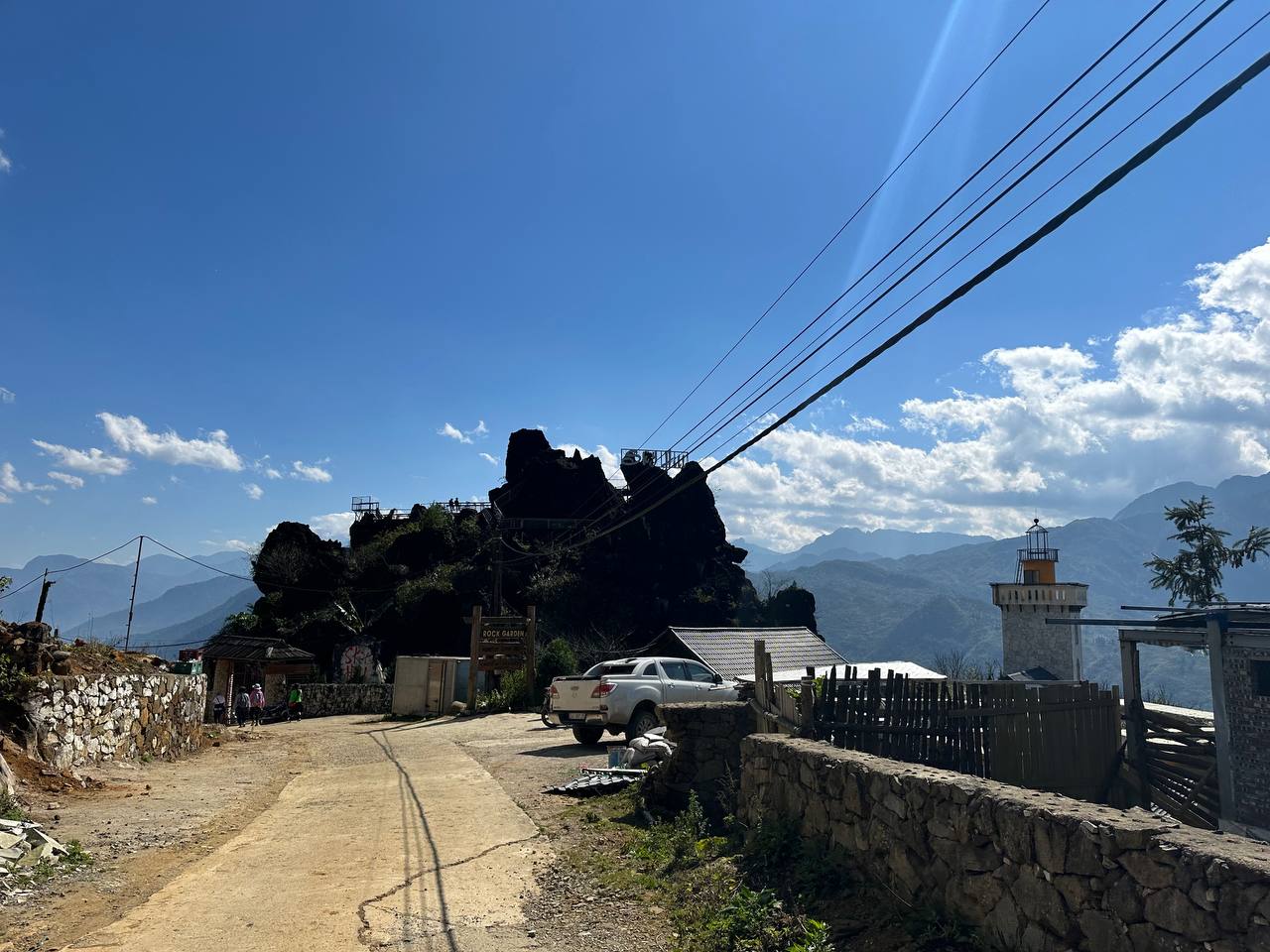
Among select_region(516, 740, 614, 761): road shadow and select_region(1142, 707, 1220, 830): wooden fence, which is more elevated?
select_region(1142, 707, 1220, 830): wooden fence

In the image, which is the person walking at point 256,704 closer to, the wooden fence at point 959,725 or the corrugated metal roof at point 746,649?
the corrugated metal roof at point 746,649

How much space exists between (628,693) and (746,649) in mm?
10470

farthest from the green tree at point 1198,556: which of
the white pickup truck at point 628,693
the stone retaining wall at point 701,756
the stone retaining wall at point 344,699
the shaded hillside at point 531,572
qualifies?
the stone retaining wall at point 344,699

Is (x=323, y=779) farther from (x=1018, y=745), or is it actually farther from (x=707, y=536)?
(x=707, y=536)

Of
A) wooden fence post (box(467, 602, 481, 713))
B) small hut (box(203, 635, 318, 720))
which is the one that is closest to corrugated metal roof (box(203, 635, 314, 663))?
small hut (box(203, 635, 318, 720))

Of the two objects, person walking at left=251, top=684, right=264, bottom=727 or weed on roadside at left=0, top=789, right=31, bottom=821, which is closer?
weed on roadside at left=0, top=789, right=31, bottom=821

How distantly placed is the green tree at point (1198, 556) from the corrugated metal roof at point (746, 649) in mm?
19573

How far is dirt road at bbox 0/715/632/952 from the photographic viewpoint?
624cm

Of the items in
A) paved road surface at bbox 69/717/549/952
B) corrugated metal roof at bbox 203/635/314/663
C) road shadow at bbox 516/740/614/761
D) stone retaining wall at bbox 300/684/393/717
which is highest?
corrugated metal roof at bbox 203/635/314/663

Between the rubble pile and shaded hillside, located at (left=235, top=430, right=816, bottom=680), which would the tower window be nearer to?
the rubble pile

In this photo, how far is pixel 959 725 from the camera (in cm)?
795

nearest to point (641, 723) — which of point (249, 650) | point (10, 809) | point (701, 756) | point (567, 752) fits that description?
point (567, 752)

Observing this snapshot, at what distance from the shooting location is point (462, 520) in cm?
6481

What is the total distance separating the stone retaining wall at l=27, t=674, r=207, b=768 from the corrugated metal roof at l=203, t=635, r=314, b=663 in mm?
11539
